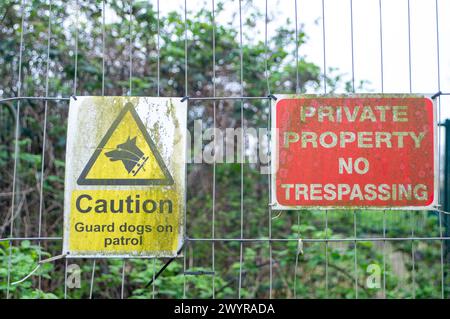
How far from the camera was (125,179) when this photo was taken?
7.49 ft

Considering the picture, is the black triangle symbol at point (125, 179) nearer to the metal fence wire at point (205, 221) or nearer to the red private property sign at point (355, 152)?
the red private property sign at point (355, 152)

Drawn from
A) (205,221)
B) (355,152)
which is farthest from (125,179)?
(205,221)

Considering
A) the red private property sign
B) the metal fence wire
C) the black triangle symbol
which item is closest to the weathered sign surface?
the black triangle symbol

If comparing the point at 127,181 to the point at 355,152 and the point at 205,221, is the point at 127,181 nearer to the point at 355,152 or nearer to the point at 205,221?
the point at 355,152

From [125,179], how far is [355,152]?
3.13 ft

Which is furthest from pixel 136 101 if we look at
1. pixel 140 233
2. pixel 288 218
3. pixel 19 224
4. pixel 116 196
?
pixel 288 218

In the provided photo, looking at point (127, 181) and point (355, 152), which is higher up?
point (355, 152)

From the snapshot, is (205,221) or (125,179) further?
(205,221)

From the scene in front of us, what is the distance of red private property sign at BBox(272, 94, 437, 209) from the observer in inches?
89.6

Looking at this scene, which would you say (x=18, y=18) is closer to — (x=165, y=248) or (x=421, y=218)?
(x=165, y=248)

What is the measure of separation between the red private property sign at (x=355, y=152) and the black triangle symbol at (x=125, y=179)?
0.46 m

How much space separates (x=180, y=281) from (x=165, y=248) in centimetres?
180

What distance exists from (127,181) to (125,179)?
0.04 ft

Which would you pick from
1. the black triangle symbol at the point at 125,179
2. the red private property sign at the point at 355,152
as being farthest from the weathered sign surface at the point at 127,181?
the red private property sign at the point at 355,152
